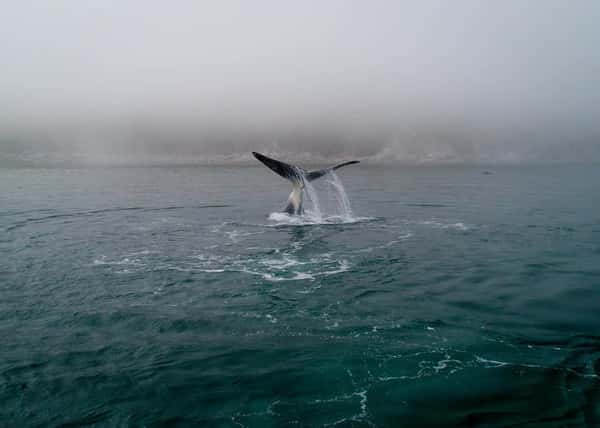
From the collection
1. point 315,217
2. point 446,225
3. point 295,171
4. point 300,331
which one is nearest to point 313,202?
point 315,217

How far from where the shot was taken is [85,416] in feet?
25.8

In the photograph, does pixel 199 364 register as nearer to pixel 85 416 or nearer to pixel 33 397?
pixel 85 416

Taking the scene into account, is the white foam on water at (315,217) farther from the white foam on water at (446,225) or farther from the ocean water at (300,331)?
the ocean water at (300,331)

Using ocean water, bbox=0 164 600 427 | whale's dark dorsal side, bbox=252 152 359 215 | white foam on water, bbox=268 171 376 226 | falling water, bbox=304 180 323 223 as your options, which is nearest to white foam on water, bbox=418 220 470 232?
ocean water, bbox=0 164 600 427

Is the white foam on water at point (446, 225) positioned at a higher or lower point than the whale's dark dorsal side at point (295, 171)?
lower

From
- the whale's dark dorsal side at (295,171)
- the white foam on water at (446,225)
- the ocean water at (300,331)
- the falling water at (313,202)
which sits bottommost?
the ocean water at (300,331)

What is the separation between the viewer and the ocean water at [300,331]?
815 cm

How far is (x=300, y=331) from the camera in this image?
37.5 ft

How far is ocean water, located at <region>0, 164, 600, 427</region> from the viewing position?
8.15 meters

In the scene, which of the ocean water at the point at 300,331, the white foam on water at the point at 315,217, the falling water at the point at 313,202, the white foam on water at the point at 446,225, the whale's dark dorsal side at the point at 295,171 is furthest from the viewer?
the falling water at the point at 313,202

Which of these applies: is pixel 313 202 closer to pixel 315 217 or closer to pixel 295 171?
pixel 315 217

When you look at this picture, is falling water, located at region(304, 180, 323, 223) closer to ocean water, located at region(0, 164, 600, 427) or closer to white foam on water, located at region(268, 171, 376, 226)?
white foam on water, located at region(268, 171, 376, 226)

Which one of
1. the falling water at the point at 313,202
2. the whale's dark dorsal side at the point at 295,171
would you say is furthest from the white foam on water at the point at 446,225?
the falling water at the point at 313,202

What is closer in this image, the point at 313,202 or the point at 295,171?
the point at 295,171
